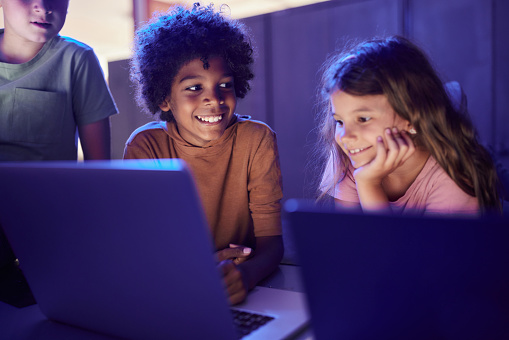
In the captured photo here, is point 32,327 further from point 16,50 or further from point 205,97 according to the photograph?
point 16,50

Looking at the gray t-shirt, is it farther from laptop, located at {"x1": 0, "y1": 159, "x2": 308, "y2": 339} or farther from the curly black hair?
laptop, located at {"x1": 0, "y1": 159, "x2": 308, "y2": 339}

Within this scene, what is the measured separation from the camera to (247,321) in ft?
2.24

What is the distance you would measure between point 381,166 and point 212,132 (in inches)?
20.2

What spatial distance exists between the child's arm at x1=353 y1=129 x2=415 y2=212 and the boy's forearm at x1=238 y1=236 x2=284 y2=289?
9.8 inches

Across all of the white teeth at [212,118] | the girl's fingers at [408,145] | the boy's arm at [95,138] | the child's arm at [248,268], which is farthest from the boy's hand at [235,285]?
the boy's arm at [95,138]

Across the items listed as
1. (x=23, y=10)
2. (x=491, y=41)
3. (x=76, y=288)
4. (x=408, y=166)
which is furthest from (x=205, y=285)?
(x=491, y=41)

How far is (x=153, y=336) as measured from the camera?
610 millimetres

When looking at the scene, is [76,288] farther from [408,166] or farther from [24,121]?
[24,121]

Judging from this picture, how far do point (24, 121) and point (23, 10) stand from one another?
1.16ft

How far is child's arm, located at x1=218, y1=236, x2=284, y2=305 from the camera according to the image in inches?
30.6

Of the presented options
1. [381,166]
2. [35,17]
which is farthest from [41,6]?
[381,166]

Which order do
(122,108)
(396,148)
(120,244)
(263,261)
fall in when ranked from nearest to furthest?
(120,244), (263,261), (396,148), (122,108)

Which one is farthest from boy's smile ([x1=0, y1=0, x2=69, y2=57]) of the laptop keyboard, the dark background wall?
the dark background wall

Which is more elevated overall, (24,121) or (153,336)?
(24,121)
